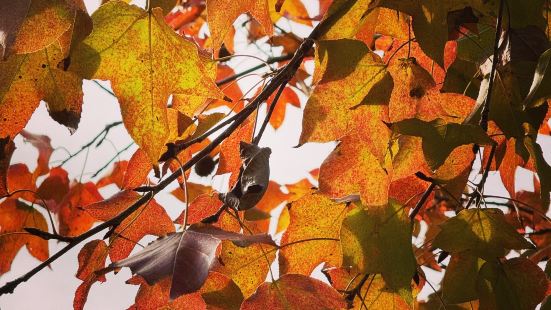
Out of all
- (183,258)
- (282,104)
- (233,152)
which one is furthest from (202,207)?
(282,104)

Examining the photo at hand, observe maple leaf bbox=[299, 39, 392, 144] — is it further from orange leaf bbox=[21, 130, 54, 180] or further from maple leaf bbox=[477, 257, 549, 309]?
orange leaf bbox=[21, 130, 54, 180]

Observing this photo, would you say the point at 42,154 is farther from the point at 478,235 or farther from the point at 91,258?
the point at 478,235

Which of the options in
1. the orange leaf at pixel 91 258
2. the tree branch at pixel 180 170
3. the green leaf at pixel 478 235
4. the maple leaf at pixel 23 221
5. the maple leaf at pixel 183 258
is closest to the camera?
the maple leaf at pixel 183 258

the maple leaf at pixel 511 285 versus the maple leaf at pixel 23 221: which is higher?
the maple leaf at pixel 511 285

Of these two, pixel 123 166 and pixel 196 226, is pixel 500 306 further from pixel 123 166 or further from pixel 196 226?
pixel 123 166

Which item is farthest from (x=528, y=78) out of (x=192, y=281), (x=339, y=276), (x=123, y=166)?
(x=123, y=166)

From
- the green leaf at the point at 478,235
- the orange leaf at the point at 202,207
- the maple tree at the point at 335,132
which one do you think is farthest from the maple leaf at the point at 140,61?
the green leaf at the point at 478,235

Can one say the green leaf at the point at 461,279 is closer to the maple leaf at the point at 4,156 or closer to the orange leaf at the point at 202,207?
the orange leaf at the point at 202,207
